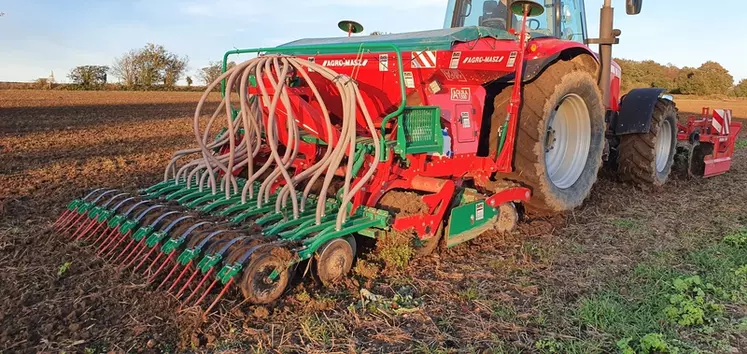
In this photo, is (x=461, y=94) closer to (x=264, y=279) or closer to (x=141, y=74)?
(x=264, y=279)

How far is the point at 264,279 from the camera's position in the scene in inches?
112

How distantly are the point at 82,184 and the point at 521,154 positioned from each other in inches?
182

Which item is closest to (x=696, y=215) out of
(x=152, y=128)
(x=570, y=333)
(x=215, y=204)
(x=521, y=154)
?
(x=521, y=154)

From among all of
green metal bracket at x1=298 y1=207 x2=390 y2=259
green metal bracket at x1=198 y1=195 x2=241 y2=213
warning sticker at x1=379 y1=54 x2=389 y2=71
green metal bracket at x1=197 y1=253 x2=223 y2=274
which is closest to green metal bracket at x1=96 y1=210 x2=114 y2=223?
green metal bracket at x1=198 y1=195 x2=241 y2=213

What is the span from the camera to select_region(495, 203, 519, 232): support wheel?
4148mm

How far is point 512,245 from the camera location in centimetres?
406

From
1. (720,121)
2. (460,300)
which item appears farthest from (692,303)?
(720,121)

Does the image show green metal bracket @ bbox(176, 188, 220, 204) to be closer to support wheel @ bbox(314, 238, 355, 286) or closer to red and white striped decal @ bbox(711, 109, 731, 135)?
support wheel @ bbox(314, 238, 355, 286)

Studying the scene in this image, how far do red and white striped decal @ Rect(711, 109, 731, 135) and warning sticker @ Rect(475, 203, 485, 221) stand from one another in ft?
16.6

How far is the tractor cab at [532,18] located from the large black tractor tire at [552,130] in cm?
59

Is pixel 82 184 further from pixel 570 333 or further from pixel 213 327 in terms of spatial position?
pixel 570 333

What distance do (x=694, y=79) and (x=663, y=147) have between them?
41.2 metres

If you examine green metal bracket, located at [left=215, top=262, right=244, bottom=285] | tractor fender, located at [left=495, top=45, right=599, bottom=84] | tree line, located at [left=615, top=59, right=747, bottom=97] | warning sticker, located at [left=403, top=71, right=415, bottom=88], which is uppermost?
tree line, located at [left=615, top=59, right=747, bottom=97]

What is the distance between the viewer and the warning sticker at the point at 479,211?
3.84 m
